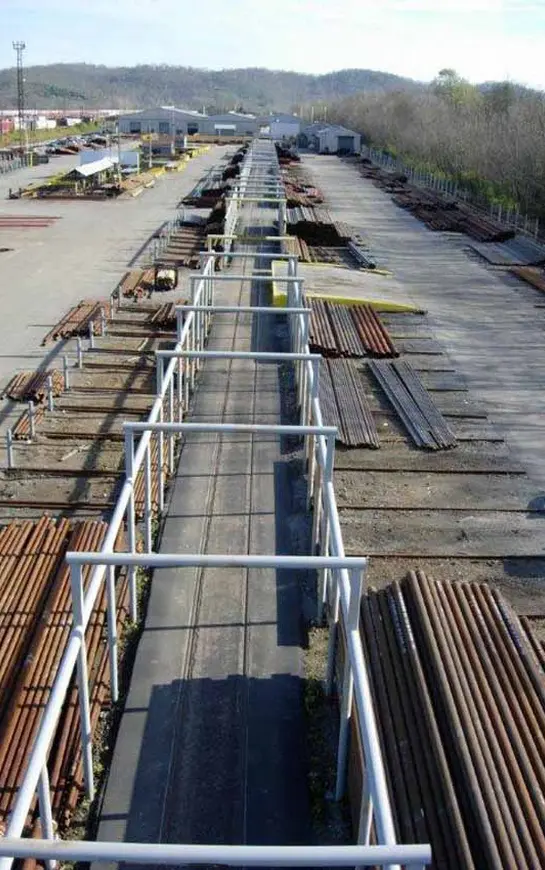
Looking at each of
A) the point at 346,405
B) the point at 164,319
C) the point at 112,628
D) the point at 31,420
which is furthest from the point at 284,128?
the point at 112,628

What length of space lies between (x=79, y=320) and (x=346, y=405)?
818cm

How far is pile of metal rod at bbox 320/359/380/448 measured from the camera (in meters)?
12.1

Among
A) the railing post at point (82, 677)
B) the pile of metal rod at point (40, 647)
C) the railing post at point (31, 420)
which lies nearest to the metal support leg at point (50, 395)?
the railing post at point (31, 420)

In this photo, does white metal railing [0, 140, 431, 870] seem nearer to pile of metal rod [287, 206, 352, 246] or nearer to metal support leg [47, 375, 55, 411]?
metal support leg [47, 375, 55, 411]

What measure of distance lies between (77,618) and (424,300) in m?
18.5

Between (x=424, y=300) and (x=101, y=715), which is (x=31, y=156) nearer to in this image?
(x=424, y=300)

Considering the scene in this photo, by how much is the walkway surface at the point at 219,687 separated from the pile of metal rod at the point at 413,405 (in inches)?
122

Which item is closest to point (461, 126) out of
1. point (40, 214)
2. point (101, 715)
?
point (40, 214)

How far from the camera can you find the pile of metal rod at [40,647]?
535cm

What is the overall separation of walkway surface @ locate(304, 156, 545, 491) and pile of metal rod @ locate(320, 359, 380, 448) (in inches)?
79.3

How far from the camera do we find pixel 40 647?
21.1 ft

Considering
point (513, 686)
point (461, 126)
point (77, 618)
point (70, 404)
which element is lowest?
point (513, 686)

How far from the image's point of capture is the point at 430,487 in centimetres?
1097

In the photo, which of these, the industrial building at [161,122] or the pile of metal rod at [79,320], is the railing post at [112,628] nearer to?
the pile of metal rod at [79,320]
